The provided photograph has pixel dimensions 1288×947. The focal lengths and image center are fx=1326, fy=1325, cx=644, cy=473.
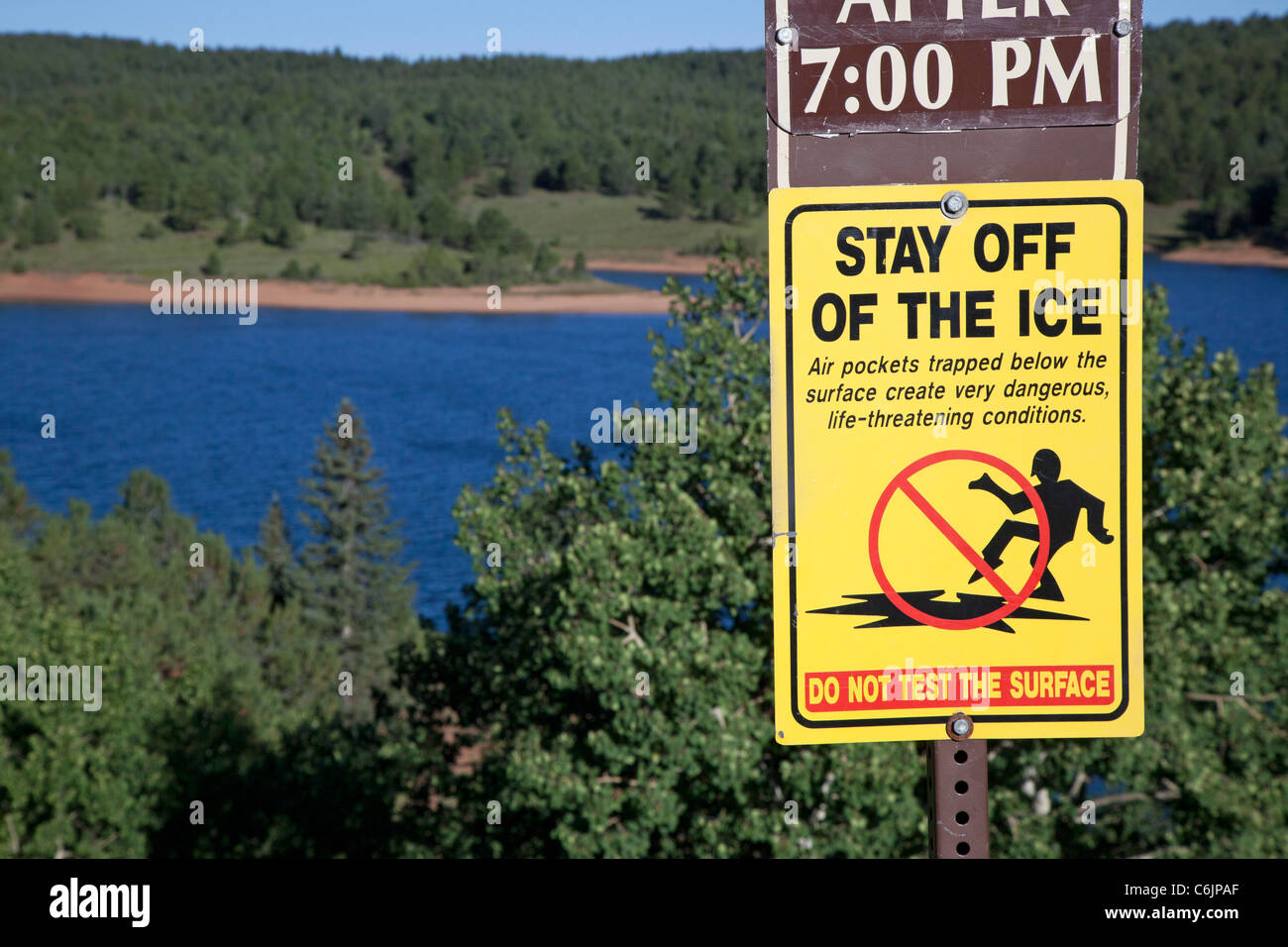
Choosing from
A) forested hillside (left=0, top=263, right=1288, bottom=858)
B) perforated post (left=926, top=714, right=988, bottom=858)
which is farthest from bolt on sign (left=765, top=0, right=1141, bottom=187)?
forested hillside (left=0, top=263, right=1288, bottom=858)

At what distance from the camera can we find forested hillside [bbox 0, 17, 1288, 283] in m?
83.2

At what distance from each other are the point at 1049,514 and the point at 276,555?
59302 millimetres

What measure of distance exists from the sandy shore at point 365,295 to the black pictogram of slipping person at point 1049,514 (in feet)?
273

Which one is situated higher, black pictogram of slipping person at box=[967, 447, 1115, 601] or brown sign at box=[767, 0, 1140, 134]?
brown sign at box=[767, 0, 1140, 134]

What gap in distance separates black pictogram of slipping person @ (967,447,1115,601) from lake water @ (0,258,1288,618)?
5001 cm

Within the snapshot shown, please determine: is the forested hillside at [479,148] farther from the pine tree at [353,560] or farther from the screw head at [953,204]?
the screw head at [953,204]

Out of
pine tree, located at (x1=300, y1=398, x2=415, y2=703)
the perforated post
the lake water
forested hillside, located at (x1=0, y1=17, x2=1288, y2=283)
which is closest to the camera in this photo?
the perforated post

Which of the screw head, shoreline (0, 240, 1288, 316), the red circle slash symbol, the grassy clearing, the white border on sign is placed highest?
the grassy clearing

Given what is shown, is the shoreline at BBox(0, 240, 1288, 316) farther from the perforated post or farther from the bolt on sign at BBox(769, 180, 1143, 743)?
the perforated post

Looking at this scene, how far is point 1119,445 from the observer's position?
249cm

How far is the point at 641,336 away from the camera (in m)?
81.3

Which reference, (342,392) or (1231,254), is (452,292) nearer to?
(342,392)

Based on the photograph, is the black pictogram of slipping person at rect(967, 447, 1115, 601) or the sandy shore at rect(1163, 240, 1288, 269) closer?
the black pictogram of slipping person at rect(967, 447, 1115, 601)

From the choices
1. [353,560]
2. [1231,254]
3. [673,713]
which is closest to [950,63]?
[673,713]
